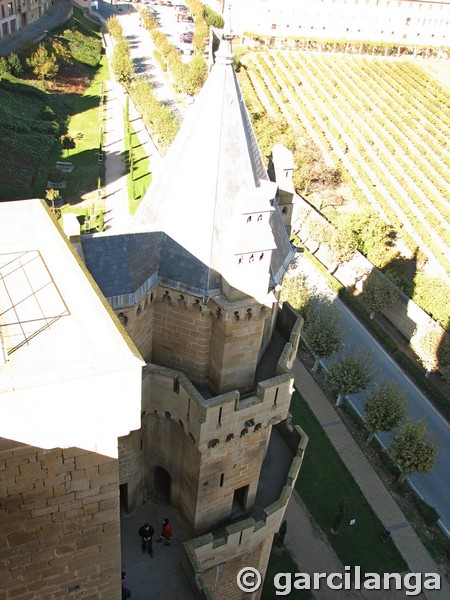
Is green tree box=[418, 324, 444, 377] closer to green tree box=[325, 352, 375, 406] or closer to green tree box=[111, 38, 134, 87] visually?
green tree box=[325, 352, 375, 406]

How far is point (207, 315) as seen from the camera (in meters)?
19.5

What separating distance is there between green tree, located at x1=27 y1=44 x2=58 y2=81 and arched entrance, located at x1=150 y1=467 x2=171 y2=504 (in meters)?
87.5

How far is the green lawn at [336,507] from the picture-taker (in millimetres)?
33188

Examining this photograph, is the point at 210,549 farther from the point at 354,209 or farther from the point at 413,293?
the point at 354,209

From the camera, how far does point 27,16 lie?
4434 inches

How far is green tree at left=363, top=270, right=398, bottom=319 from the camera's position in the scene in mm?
52500

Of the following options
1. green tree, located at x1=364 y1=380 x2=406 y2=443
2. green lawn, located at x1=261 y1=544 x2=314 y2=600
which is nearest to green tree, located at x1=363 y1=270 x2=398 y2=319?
green tree, located at x1=364 y1=380 x2=406 y2=443

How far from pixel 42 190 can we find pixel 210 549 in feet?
178

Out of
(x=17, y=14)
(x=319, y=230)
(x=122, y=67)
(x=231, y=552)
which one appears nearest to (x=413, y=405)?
(x=319, y=230)

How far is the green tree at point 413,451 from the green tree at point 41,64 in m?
85.5

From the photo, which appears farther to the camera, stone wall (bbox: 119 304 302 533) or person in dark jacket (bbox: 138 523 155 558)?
person in dark jacket (bbox: 138 523 155 558)

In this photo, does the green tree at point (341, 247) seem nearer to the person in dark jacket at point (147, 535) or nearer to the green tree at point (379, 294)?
the green tree at point (379, 294)

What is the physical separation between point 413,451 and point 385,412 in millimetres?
3555

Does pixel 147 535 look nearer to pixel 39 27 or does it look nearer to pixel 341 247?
pixel 341 247
